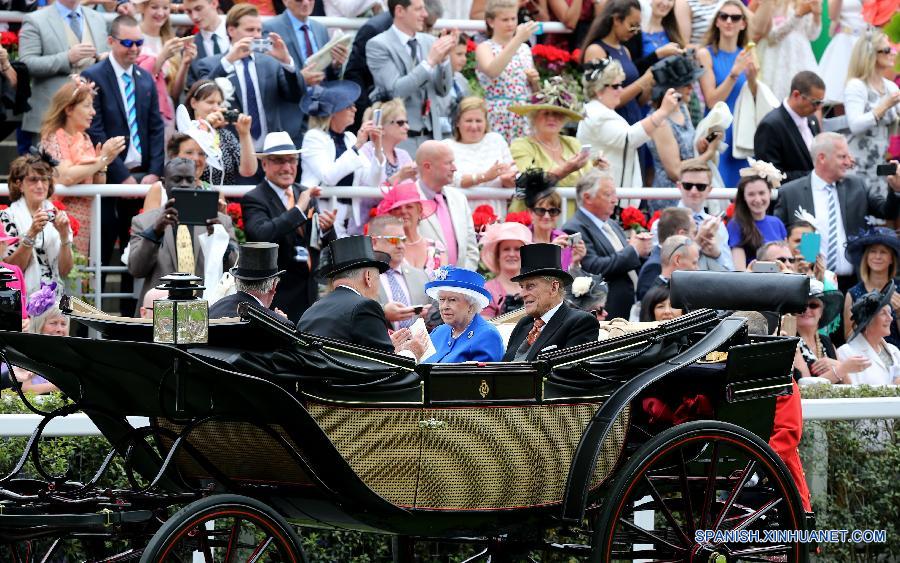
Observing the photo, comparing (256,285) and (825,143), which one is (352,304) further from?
(825,143)

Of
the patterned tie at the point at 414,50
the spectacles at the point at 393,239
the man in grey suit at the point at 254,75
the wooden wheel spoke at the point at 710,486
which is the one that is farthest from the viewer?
the patterned tie at the point at 414,50

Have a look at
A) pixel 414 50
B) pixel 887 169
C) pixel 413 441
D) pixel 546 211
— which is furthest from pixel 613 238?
pixel 413 441

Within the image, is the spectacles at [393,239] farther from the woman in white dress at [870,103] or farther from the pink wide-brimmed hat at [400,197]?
the woman in white dress at [870,103]

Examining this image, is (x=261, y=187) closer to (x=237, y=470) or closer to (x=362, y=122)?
(x=362, y=122)

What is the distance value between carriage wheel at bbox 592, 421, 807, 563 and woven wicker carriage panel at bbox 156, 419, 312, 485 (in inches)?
51.8

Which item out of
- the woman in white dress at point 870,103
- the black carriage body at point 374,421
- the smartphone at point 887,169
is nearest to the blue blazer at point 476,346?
the black carriage body at point 374,421

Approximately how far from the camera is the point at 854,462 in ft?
31.0

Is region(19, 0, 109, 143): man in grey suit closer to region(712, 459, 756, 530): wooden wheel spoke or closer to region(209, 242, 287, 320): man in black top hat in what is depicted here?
region(209, 242, 287, 320): man in black top hat

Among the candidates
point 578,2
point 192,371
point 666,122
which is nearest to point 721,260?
point 666,122

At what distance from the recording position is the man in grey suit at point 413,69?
13.8m

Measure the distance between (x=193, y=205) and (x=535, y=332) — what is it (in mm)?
3083

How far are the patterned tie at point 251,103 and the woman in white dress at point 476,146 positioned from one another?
4.74 ft

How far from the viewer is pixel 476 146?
13297 millimetres

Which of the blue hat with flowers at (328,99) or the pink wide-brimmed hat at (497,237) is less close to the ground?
the blue hat with flowers at (328,99)
